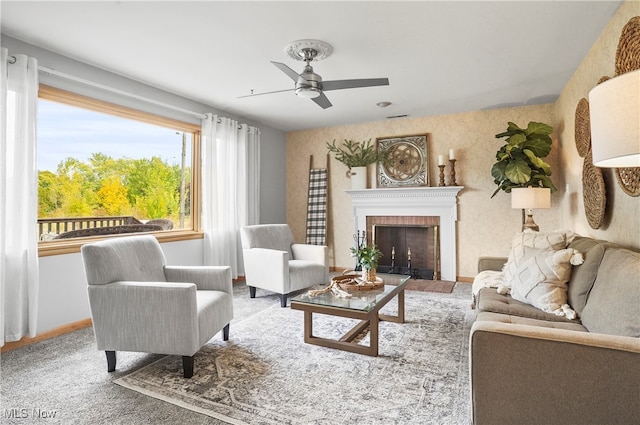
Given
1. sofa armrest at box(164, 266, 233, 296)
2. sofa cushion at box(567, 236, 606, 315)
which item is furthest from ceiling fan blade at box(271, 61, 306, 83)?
sofa cushion at box(567, 236, 606, 315)

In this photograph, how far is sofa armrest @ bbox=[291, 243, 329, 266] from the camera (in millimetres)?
4367

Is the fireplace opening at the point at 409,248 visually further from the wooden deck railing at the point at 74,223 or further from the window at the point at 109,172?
the wooden deck railing at the point at 74,223

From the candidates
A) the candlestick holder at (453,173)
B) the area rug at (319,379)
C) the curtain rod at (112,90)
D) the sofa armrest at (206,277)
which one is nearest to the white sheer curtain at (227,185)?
the curtain rod at (112,90)

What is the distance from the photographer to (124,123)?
3.86 meters

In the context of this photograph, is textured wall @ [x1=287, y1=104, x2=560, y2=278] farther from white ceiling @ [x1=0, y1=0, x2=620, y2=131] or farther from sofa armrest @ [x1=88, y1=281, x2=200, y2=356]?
sofa armrest @ [x1=88, y1=281, x2=200, y2=356]

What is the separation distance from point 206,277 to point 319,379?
3.98ft

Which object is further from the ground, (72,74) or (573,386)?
(72,74)

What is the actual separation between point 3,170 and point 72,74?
1074 mm

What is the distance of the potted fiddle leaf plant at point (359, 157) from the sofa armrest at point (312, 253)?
1539 mm

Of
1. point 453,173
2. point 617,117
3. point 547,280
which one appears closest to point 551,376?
point 617,117

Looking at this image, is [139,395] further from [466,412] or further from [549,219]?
[549,219]

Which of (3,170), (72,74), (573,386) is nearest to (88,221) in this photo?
(3,170)

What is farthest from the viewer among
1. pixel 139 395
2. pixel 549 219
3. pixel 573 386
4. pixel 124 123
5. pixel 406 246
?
pixel 406 246

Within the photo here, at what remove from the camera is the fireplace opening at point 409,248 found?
5227 mm
